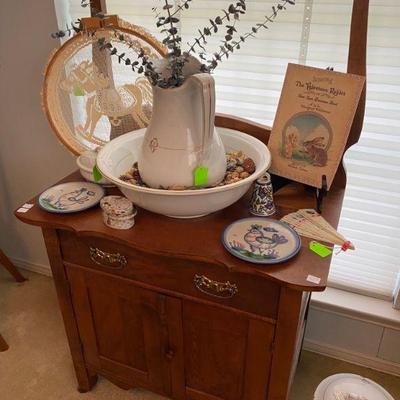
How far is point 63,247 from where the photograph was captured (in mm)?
1104

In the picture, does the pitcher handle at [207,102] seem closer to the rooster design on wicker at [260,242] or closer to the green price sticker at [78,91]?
the rooster design on wicker at [260,242]

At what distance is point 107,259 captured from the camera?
3.43 ft

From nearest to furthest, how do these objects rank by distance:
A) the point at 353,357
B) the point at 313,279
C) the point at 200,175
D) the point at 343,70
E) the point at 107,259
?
the point at 313,279 < the point at 200,175 < the point at 107,259 < the point at 343,70 < the point at 353,357

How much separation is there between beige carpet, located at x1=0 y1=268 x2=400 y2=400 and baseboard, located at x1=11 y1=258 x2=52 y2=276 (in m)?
0.15

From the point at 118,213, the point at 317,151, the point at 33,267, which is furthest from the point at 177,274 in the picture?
the point at 33,267

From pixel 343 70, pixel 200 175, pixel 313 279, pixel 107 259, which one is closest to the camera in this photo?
pixel 313 279

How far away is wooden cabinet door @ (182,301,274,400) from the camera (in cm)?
99

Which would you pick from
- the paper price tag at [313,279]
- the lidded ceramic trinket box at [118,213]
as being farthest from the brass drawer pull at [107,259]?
the paper price tag at [313,279]

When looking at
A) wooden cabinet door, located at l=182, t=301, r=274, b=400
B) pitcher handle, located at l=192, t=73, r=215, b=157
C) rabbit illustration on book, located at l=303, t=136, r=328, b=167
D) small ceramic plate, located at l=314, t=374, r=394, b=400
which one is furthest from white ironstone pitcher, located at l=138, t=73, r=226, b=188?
small ceramic plate, located at l=314, t=374, r=394, b=400

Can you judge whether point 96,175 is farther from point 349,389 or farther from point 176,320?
point 349,389

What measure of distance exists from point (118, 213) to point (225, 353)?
476mm

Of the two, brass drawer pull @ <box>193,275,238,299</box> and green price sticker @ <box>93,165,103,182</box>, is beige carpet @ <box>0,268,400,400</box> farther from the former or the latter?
green price sticker @ <box>93,165,103,182</box>

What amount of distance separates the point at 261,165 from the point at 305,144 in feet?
0.44

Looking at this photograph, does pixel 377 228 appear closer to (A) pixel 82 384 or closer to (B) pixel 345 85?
(B) pixel 345 85
